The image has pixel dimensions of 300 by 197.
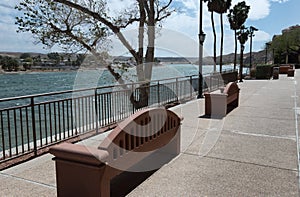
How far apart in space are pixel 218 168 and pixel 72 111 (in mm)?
3452

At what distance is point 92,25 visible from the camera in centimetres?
986

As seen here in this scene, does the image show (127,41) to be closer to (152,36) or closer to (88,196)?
(152,36)

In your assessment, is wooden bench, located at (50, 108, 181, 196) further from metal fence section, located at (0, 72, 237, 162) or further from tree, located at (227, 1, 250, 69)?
tree, located at (227, 1, 250, 69)

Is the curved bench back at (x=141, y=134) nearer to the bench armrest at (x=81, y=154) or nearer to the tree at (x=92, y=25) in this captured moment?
the bench armrest at (x=81, y=154)

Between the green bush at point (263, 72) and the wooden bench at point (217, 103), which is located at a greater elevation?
the green bush at point (263, 72)

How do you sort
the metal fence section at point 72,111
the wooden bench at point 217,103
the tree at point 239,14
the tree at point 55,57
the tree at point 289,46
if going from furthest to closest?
the tree at point 289,46 < the tree at point 239,14 < the tree at point 55,57 < the wooden bench at point 217,103 < the metal fence section at point 72,111

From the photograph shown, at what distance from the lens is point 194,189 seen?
11.0 ft

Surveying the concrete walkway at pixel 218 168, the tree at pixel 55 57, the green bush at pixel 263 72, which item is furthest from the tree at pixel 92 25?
the green bush at pixel 263 72

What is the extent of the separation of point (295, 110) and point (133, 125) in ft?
25.0

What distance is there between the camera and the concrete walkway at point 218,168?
332 cm

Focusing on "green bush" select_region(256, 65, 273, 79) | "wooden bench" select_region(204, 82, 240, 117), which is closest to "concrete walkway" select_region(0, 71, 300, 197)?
"wooden bench" select_region(204, 82, 240, 117)

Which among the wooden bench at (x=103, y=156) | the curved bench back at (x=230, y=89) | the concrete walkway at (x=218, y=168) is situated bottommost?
the concrete walkway at (x=218, y=168)

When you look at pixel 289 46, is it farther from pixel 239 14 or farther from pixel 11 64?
pixel 11 64

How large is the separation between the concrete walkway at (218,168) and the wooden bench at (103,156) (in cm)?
49
